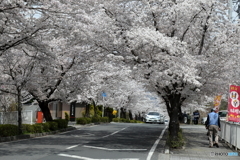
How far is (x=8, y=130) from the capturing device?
1805cm

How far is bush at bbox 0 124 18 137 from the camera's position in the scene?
1750cm

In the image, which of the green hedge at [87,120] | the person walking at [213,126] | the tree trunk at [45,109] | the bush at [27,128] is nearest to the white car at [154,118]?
the green hedge at [87,120]

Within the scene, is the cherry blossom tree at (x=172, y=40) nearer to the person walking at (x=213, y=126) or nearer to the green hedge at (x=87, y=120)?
the person walking at (x=213, y=126)

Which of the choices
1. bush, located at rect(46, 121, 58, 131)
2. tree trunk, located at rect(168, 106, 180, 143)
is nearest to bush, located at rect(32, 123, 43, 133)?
bush, located at rect(46, 121, 58, 131)

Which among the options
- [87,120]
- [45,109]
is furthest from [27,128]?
[87,120]

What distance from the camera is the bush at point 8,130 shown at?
17.5 metres

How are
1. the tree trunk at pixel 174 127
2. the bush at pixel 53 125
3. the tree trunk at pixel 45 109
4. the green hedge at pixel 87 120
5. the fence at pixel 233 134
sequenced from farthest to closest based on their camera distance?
the green hedge at pixel 87 120, the tree trunk at pixel 45 109, the bush at pixel 53 125, the tree trunk at pixel 174 127, the fence at pixel 233 134

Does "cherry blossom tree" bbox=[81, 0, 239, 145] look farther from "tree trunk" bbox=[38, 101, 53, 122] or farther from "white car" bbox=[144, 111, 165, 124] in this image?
"white car" bbox=[144, 111, 165, 124]

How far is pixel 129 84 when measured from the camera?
5603 centimetres

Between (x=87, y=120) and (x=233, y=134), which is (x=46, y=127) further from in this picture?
(x=233, y=134)

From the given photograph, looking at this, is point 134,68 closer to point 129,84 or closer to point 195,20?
point 195,20

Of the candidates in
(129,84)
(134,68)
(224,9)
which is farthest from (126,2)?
(129,84)

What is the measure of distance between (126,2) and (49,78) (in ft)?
30.6

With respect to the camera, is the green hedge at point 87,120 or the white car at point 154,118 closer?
the green hedge at point 87,120
